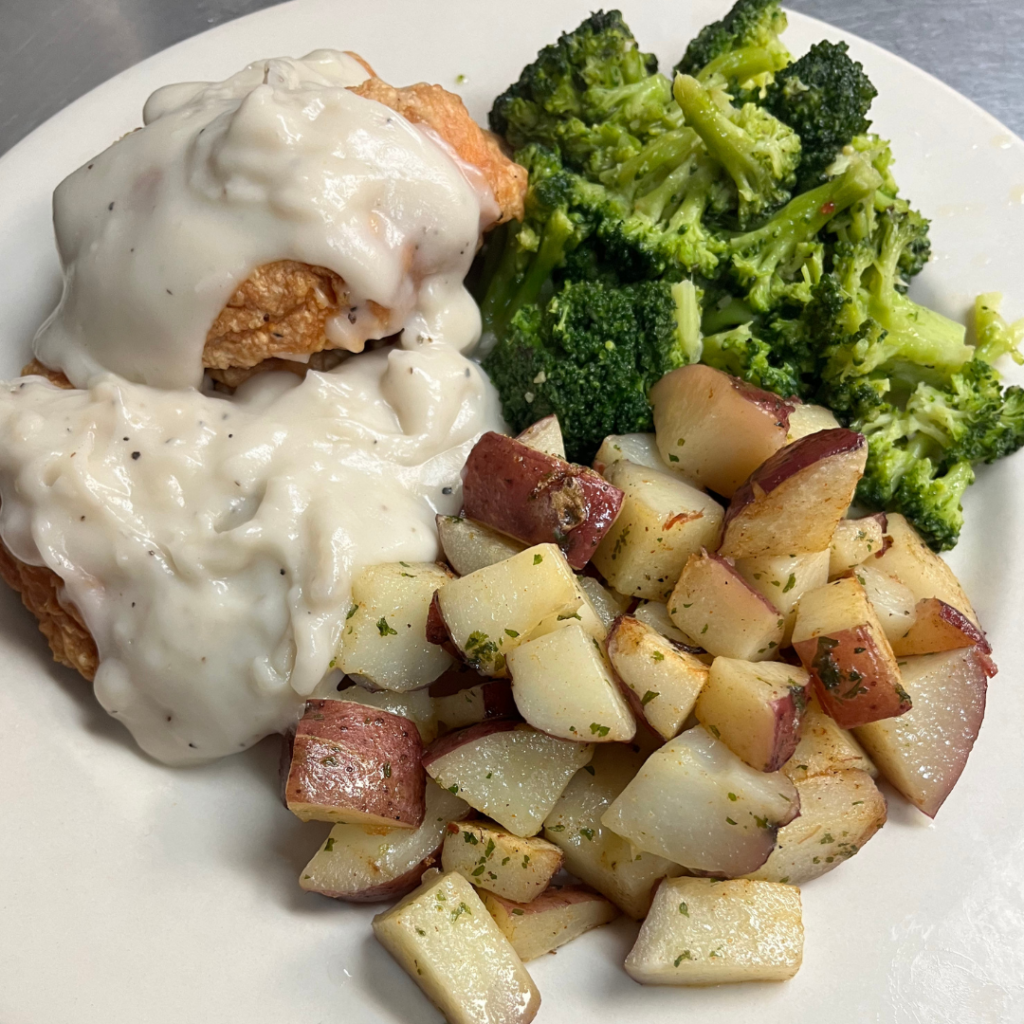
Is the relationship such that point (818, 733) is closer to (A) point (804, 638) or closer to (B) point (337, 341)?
(A) point (804, 638)

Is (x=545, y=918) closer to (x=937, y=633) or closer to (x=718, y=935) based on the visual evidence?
(x=718, y=935)

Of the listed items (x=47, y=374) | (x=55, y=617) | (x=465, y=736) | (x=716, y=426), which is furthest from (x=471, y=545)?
(x=47, y=374)

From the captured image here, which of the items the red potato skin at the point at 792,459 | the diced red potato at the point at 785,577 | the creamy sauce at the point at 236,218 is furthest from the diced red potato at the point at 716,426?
the creamy sauce at the point at 236,218

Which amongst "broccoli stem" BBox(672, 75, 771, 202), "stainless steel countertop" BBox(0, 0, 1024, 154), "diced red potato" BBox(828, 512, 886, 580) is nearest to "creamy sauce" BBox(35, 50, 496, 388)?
"broccoli stem" BBox(672, 75, 771, 202)

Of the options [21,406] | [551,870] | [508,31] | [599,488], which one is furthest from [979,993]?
[508,31]

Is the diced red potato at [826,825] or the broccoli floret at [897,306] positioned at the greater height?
the broccoli floret at [897,306]

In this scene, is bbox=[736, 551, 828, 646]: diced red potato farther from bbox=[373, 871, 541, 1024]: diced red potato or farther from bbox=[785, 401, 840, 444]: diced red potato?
bbox=[373, 871, 541, 1024]: diced red potato

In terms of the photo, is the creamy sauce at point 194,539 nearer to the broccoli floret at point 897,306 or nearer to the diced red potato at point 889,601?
the diced red potato at point 889,601
